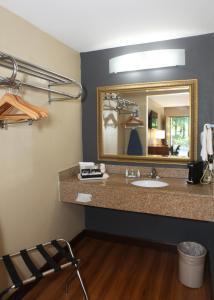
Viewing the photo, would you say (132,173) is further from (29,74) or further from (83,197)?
(29,74)

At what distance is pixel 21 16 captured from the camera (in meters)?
1.76

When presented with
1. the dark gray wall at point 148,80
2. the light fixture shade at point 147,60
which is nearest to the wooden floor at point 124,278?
the dark gray wall at point 148,80

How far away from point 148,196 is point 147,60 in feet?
4.19

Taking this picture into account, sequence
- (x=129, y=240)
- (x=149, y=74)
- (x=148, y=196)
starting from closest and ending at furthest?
(x=148, y=196), (x=149, y=74), (x=129, y=240)

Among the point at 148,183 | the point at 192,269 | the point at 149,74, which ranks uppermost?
the point at 149,74

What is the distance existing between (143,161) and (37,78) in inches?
51.9

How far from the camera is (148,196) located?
194 cm

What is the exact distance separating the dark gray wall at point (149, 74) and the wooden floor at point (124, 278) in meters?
1.07

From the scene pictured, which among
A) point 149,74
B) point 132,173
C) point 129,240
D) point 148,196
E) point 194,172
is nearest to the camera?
point 148,196

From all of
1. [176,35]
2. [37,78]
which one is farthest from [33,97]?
[176,35]

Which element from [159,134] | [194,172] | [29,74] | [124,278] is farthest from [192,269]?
[29,74]

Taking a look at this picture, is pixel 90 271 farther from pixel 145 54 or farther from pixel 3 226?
pixel 145 54

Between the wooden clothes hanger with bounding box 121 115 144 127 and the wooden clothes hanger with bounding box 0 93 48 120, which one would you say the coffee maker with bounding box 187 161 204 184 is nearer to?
the wooden clothes hanger with bounding box 121 115 144 127

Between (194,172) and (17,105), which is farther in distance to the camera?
(194,172)
